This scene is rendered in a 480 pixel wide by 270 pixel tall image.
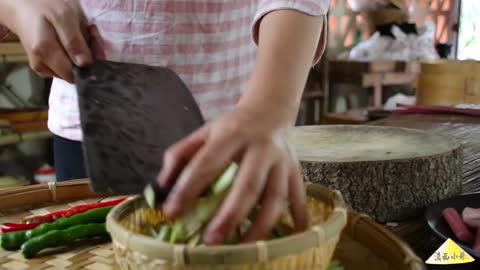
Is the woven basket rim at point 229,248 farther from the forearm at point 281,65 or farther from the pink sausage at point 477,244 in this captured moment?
the pink sausage at point 477,244

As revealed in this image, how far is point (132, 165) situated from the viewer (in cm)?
53

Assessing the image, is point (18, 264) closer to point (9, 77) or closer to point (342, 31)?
point (9, 77)

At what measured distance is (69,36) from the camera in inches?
26.7

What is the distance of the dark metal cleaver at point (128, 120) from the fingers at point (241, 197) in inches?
3.6

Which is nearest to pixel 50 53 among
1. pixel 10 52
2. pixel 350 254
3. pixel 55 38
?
pixel 55 38

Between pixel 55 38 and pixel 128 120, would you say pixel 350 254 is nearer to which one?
pixel 128 120

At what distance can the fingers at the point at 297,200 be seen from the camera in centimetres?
50

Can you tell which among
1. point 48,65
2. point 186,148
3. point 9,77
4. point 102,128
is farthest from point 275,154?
point 9,77

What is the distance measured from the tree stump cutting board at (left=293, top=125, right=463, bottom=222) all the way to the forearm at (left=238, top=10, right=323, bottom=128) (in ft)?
1.01

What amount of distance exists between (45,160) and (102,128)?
2012 mm

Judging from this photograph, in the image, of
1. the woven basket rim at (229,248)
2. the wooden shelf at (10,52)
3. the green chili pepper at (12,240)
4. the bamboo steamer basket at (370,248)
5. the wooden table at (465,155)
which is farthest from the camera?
the wooden shelf at (10,52)

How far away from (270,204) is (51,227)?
39 cm

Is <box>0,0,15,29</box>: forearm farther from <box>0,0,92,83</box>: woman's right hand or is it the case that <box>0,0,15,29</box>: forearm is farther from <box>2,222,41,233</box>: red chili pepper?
<box>2,222,41,233</box>: red chili pepper

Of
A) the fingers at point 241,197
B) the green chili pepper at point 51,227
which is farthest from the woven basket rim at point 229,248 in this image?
the green chili pepper at point 51,227
